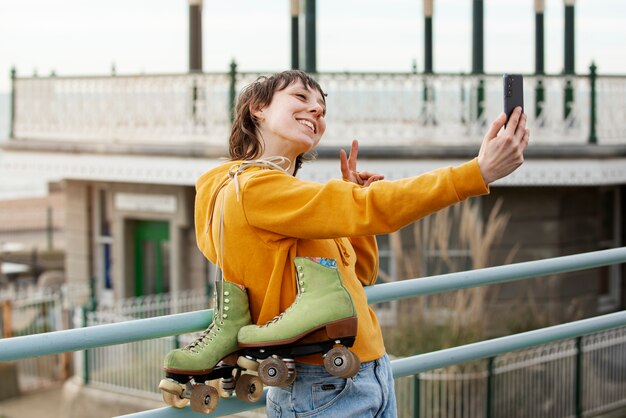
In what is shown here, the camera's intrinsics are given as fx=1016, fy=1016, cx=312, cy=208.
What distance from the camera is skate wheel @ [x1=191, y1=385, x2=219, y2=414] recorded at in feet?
7.58

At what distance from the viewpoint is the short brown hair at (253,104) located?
258 cm

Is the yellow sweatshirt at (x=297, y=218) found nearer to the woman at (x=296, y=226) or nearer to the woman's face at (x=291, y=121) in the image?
the woman at (x=296, y=226)

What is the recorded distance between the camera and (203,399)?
232 centimetres

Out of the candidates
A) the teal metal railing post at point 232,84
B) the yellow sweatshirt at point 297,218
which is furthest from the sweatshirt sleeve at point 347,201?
the teal metal railing post at point 232,84

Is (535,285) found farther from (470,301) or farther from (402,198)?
(402,198)

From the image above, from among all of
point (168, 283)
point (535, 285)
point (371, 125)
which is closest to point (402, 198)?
point (371, 125)

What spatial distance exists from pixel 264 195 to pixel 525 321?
10279 millimetres

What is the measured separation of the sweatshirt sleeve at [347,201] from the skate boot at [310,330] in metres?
0.10

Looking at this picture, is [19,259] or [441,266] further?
[19,259]

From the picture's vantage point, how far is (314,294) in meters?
2.27

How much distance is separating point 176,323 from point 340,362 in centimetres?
41


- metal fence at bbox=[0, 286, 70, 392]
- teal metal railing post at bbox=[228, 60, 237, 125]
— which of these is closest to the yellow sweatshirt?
teal metal railing post at bbox=[228, 60, 237, 125]

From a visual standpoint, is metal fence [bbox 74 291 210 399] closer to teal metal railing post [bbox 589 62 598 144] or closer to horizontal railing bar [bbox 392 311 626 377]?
teal metal railing post [bbox 589 62 598 144]

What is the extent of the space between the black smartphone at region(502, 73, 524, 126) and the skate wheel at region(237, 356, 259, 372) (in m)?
0.79
